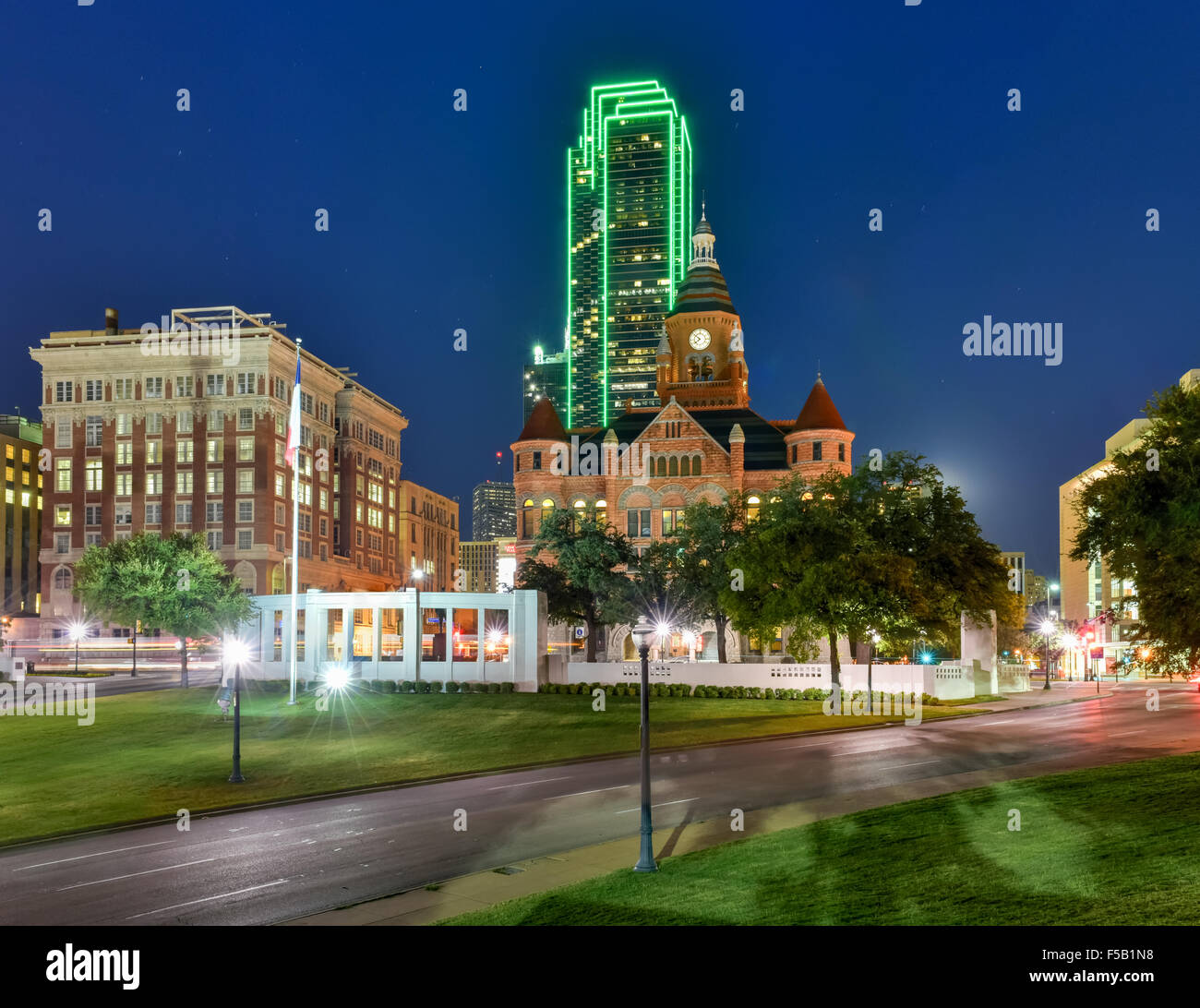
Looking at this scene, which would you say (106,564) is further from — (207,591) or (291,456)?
(291,456)

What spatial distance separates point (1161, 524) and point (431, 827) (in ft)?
57.7

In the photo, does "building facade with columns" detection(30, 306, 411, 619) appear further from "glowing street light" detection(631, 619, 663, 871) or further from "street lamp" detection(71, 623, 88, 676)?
"glowing street light" detection(631, 619, 663, 871)

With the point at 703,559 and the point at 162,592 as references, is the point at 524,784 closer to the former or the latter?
the point at 703,559

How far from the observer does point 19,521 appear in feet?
438

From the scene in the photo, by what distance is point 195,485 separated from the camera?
99.1 m

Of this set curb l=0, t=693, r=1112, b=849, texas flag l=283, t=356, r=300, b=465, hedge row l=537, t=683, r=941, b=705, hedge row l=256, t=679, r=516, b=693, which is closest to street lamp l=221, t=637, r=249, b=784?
curb l=0, t=693, r=1112, b=849

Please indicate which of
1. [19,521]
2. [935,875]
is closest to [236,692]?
[935,875]

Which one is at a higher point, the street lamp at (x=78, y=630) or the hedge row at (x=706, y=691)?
the street lamp at (x=78, y=630)

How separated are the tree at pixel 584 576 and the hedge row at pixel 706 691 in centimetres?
977

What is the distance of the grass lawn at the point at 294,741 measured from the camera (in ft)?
83.4

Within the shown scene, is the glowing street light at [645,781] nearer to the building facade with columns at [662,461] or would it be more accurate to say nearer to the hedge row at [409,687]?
the hedge row at [409,687]

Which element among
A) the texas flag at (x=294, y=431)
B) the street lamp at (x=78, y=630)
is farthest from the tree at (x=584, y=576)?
the street lamp at (x=78, y=630)

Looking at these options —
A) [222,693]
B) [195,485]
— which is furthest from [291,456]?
[195,485]
